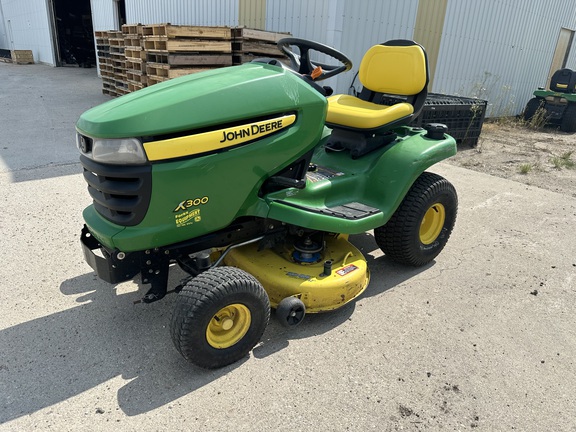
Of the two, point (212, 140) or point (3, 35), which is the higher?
point (212, 140)

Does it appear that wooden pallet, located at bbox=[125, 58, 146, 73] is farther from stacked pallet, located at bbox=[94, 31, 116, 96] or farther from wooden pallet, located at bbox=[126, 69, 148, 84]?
stacked pallet, located at bbox=[94, 31, 116, 96]

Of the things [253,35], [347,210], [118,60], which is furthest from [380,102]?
[118,60]

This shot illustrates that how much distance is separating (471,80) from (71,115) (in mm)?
7869

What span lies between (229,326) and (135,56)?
6757 mm

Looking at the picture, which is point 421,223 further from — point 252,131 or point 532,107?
point 532,107

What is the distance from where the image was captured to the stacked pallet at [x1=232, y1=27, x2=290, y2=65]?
6.19 m

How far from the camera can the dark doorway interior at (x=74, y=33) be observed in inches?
743

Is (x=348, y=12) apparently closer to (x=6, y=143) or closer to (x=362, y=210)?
(x=362, y=210)

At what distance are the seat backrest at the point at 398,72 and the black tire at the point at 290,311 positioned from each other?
170 cm

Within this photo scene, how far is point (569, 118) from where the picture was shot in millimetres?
9086

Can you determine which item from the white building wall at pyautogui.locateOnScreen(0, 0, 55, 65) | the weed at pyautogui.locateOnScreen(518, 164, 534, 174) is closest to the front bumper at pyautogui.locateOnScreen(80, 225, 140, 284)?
the weed at pyautogui.locateOnScreen(518, 164, 534, 174)

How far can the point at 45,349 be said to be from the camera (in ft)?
7.32

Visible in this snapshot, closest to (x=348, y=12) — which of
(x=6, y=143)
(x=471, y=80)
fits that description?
(x=471, y=80)

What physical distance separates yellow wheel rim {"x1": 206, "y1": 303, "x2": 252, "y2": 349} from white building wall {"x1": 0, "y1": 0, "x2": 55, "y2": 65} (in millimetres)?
20631
